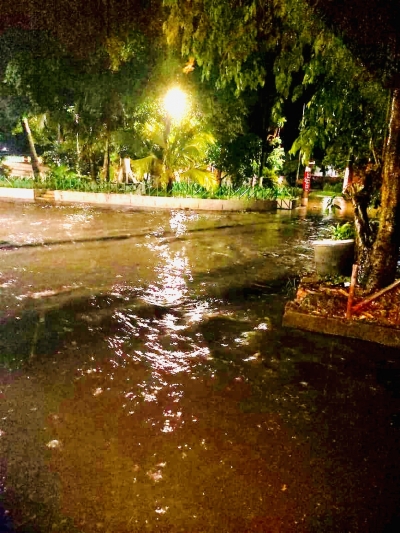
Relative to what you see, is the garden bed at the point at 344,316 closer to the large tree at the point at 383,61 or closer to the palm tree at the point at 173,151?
the large tree at the point at 383,61

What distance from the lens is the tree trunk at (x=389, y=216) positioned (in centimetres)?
616

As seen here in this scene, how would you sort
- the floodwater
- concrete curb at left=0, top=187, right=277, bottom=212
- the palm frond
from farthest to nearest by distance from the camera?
Answer: the palm frond → concrete curb at left=0, top=187, right=277, bottom=212 → the floodwater

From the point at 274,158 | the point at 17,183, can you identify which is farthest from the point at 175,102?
the point at 17,183

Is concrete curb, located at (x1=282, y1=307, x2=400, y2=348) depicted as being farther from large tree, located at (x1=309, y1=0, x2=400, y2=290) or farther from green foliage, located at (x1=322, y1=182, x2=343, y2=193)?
green foliage, located at (x1=322, y1=182, x2=343, y2=193)

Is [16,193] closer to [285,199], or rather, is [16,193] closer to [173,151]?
[173,151]

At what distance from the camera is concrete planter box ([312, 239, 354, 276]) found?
8.20 metres

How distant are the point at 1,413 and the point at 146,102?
17130 mm

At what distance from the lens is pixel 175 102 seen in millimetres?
17875

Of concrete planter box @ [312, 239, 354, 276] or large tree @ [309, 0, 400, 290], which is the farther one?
concrete planter box @ [312, 239, 354, 276]

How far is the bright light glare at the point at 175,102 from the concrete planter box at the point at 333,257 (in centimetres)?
1188

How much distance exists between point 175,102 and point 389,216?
1368 centimetres

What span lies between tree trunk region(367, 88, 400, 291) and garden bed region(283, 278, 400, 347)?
1.03 ft

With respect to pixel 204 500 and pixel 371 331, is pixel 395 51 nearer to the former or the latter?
pixel 371 331

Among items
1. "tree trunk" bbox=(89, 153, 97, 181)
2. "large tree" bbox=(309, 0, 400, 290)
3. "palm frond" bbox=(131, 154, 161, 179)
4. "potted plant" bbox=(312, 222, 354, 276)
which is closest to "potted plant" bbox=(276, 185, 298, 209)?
"palm frond" bbox=(131, 154, 161, 179)
